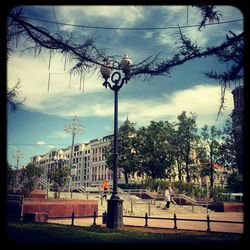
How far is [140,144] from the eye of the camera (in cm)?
5066

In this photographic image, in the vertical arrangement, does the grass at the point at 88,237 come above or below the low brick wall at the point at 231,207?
above

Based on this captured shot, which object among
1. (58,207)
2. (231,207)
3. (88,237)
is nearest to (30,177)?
(58,207)

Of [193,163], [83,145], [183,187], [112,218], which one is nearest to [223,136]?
[193,163]

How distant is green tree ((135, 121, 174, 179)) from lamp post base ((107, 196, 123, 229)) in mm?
38826

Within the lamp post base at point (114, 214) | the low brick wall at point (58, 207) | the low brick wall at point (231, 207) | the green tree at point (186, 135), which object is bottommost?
the low brick wall at point (231, 207)

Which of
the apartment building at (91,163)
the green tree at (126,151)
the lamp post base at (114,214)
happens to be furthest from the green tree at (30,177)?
the apartment building at (91,163)

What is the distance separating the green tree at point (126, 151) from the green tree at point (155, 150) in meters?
1.20

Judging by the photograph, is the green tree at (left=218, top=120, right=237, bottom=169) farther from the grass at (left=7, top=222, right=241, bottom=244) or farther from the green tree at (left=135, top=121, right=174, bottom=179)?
the grass at (left=7, top=222, right=241, bottom=244)

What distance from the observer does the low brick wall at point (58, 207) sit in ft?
46.2

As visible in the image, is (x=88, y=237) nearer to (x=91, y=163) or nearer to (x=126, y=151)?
(x=126, y=151)

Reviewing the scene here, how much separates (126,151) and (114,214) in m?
42.1

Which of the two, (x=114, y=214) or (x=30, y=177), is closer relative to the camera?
(x=114, y=214)

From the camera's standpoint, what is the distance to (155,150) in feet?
160

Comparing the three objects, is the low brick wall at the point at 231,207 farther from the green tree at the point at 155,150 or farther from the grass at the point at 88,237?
the green tree at the point at 155,150
